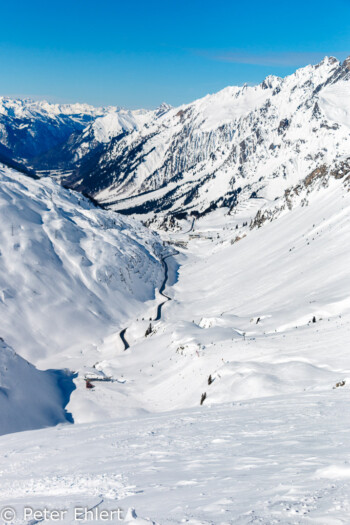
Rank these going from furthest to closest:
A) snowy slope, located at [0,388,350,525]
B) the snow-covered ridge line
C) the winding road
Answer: the snow-covered ridge line, the winding road, snowy slope, located at [0,388,350,525]

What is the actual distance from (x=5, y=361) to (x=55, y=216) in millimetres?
56210

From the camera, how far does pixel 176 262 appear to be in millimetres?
124938

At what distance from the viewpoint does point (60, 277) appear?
7400 centimetres

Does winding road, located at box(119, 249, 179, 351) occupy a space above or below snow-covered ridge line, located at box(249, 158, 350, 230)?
below

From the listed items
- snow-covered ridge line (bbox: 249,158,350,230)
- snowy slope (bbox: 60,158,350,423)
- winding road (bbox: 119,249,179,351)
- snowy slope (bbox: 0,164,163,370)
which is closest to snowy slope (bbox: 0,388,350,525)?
snowy slope (bbox: 60,158,350,423)

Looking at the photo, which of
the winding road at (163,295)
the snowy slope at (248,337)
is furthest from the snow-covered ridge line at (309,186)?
the winding road at (163,295)

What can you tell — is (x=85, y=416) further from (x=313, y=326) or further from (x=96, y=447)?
(x=96, y=447)

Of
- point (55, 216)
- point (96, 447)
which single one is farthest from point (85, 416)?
point (55, 216)

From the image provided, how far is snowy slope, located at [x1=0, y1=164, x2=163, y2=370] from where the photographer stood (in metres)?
61.9

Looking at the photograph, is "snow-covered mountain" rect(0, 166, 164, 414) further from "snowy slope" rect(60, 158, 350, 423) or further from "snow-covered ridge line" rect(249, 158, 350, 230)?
"snow-covered ridge line" rect(249, 158, 350, 230)

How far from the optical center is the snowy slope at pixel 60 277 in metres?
61.9

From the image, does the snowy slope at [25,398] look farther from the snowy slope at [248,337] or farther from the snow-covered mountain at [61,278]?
the snow-covered mountain at [61,278]

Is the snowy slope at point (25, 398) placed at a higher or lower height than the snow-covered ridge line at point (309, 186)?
lower

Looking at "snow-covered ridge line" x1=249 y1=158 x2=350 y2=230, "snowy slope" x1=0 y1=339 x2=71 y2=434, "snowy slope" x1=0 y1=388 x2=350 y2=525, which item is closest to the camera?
"snowy slope" x1=0 y1=388 x2=350 y2=525
